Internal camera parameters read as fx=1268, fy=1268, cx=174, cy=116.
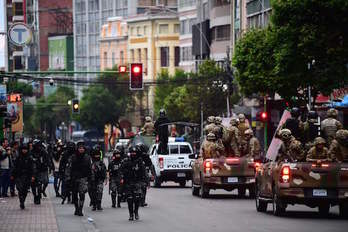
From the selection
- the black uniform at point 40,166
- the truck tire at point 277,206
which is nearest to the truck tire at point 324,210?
the truck tire at point 277,206

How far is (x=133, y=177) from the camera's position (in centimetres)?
2833

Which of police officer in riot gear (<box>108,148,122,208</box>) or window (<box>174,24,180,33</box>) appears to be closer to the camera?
police officer in riot gear (<box>108,148,122,208</box>)

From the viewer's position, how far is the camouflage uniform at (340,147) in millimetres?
27766

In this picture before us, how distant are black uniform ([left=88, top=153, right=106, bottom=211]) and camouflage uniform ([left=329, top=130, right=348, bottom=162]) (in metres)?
7.27

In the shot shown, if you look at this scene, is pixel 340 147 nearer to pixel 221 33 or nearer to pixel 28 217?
pixel 28 217


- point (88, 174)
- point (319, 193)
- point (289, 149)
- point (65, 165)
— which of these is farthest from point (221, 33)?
point (319, 193)

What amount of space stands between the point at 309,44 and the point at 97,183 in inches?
629

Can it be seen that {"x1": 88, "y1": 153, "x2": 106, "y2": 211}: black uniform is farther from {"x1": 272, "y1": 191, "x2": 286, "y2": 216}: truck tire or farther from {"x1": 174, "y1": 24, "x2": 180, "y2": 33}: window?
{"x1": 174, "y1": 24, "x2": 180, "y2": 33}: window

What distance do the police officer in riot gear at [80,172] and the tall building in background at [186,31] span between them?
85.2 meters

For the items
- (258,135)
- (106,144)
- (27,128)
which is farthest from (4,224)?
(27,128)

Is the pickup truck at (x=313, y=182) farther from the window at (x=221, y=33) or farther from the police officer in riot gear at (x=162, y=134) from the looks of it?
the window at (x=221, y=33)

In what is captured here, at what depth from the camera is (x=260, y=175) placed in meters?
29.5

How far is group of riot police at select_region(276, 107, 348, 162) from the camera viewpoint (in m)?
27.2

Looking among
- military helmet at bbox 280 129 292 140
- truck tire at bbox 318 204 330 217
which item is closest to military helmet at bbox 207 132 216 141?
truck tire at bbox 318 204 330 217
